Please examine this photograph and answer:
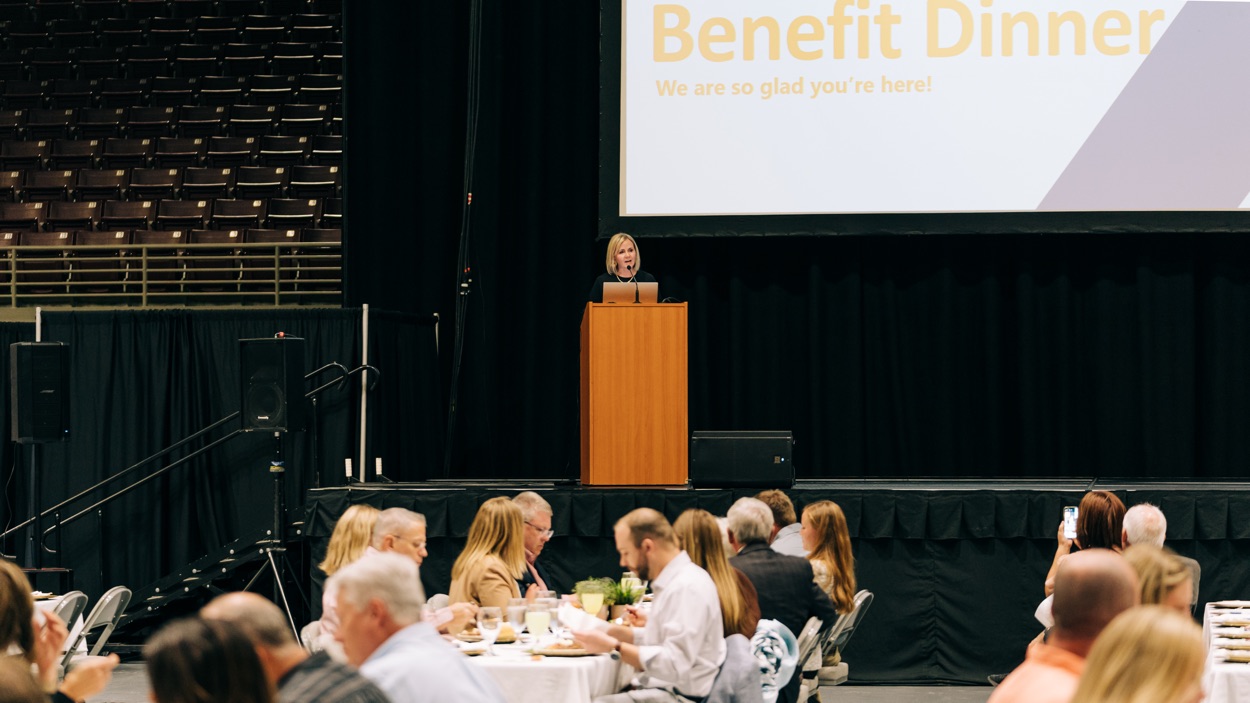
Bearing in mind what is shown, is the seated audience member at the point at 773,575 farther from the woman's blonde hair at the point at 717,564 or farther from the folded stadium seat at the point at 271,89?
the folded stadium seat at the point at 271,89

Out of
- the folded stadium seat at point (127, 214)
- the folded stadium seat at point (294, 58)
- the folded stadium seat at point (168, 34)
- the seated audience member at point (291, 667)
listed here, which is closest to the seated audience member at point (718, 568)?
the seated audience member at point (291, 667)

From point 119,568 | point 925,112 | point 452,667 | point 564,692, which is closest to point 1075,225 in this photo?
point 925,112

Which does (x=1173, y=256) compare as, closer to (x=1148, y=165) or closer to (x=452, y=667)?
(x=1148, y=165)

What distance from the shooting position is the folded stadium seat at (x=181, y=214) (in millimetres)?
16219

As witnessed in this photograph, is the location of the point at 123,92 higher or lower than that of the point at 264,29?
lower

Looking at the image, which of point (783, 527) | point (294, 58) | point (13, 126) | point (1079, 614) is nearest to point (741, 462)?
point (783, 527)

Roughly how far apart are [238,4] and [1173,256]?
1268 cm

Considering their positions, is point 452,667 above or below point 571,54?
below

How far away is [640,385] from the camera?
921cm

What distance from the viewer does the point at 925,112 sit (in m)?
10.9

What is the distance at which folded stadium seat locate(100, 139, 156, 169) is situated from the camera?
55.9ft

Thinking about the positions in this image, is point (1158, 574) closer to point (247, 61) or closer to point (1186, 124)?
point (1186, 124)

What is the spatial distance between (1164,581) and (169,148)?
14727 millimetres

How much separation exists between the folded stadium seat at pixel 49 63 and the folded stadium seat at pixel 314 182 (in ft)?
13.2
